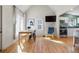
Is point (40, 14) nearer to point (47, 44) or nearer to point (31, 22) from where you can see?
point (31, 22)

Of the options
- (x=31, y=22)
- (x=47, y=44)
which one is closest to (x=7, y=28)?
(x=31, y=22)

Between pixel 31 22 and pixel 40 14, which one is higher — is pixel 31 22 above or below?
below

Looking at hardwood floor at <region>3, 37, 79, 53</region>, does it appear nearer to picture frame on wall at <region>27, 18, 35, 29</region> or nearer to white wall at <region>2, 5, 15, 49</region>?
white wall at <region>2, 5, 15, 49</region>

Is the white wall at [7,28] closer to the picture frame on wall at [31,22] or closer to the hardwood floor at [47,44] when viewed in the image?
the hardwood floor at [47,44]

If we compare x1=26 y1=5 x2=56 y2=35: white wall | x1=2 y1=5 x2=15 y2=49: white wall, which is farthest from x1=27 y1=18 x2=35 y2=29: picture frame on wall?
x1=2 y1=5 x2=15 y2=49: white wall

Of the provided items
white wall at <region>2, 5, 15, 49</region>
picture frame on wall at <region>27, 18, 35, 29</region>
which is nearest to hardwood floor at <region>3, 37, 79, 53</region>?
white wall at <region>2, 5, 15, 49</region>

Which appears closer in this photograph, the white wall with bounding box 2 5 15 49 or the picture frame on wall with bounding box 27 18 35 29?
the picture frame on wall with bounding box 27 18 35 29

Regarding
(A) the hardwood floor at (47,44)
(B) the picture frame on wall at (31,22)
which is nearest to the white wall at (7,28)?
(A) the hardwood floor at (47,44)

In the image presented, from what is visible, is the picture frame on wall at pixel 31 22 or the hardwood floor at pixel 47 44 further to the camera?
the hardwood floor at pixel 47 44

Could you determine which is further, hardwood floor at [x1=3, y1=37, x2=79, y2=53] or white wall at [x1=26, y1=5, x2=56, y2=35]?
hardwood floor at [x1=3, y1=37, x2=79, y2=53]

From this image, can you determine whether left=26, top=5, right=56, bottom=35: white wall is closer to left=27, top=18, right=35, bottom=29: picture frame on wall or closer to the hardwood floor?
left=27, top=18, right=35, bottom=29: picture frame on wall

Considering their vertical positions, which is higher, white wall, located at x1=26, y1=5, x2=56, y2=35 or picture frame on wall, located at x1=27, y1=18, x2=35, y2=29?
white wall, located at x1=26, y1=5, x2=56, y2=35
